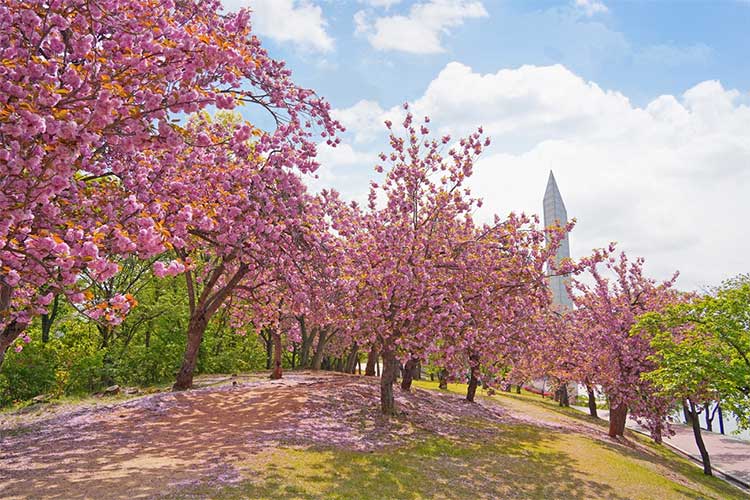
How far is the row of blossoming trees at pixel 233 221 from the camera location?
6.49m

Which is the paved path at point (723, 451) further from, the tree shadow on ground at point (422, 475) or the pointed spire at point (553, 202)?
the pointed spire at point (553, 202)

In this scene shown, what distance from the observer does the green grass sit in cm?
1039

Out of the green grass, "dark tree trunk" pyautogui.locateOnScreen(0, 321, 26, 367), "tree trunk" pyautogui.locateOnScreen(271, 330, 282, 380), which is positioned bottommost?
the green grass

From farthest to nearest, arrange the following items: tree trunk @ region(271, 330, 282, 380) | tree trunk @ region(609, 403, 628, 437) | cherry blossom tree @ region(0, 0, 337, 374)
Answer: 1. tree trunk @ region(609, 403, 628, 437)
2. tree trunk @ region(271, 330, 282, 380)
3. cherry blossom tree @ region(0, 0, 337, 374)

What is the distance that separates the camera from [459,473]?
13.2 m

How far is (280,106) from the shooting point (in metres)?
11.9

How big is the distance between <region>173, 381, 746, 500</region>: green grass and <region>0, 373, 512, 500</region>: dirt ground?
0.85 m

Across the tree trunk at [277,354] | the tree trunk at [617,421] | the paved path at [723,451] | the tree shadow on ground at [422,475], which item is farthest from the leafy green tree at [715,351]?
the tree trunk at [277,354]

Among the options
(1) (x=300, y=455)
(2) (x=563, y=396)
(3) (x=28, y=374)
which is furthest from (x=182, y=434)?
(2) (x=563, y=396)

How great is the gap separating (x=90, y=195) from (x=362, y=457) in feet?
32.5

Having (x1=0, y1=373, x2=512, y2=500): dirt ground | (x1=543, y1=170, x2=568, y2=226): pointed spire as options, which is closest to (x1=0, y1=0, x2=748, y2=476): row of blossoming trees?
(x1=0, y1=373, x2=512, y2=500): dirt ground

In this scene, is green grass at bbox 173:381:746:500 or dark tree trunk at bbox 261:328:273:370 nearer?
green grass at bbox 173:381:746:500

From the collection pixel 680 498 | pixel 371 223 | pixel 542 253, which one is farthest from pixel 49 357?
pixel 680 498

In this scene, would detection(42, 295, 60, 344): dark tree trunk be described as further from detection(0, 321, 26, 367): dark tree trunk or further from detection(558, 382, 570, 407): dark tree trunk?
detection(558, 382, 570, 407): dark tree trunk
